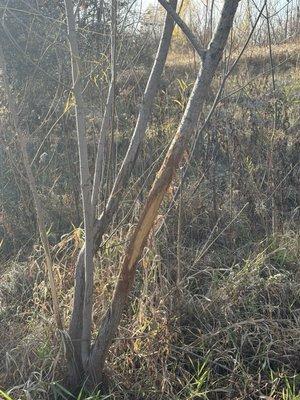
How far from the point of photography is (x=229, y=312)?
8.42ft

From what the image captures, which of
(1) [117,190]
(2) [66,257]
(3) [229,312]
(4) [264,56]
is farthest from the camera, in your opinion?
(4) [264,56]

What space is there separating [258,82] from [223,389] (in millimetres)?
3351

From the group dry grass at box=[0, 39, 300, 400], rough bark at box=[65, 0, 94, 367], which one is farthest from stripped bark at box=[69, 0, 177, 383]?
dry grass at box=[0, 39, 300, 400]

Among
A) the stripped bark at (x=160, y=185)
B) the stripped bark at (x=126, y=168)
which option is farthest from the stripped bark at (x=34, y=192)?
the stripped bark at (x=160, y=185)

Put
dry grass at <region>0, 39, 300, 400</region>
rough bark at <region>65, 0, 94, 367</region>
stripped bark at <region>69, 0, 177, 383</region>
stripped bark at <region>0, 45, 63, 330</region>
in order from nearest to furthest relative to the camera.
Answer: rough bark at <region>65, 0, 94, 367</region> → stripped bark at <region>0, 45, 63, 330</region> → stripped bark at <region>69, 0, 177, 383</region> → dry grass at <region>0, 39, 300, 400</region>

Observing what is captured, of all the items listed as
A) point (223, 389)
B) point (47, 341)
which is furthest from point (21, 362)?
point (223, 389)

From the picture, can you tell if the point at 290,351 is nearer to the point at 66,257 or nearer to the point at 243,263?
the point at 243,263

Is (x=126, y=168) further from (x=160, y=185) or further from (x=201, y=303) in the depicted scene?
(x=201, y=303)

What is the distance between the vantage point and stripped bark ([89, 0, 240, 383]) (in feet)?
Answer: 6.03

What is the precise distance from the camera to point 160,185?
200 cm

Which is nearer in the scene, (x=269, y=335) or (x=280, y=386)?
(x=280, y=386)

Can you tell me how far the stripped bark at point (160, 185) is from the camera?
184cm

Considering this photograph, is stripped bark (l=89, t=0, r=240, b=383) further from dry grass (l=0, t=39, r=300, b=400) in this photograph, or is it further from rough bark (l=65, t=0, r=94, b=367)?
dry grass (l=0, t=39, r=300, b=400)

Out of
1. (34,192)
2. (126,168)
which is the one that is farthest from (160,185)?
(34,192)
